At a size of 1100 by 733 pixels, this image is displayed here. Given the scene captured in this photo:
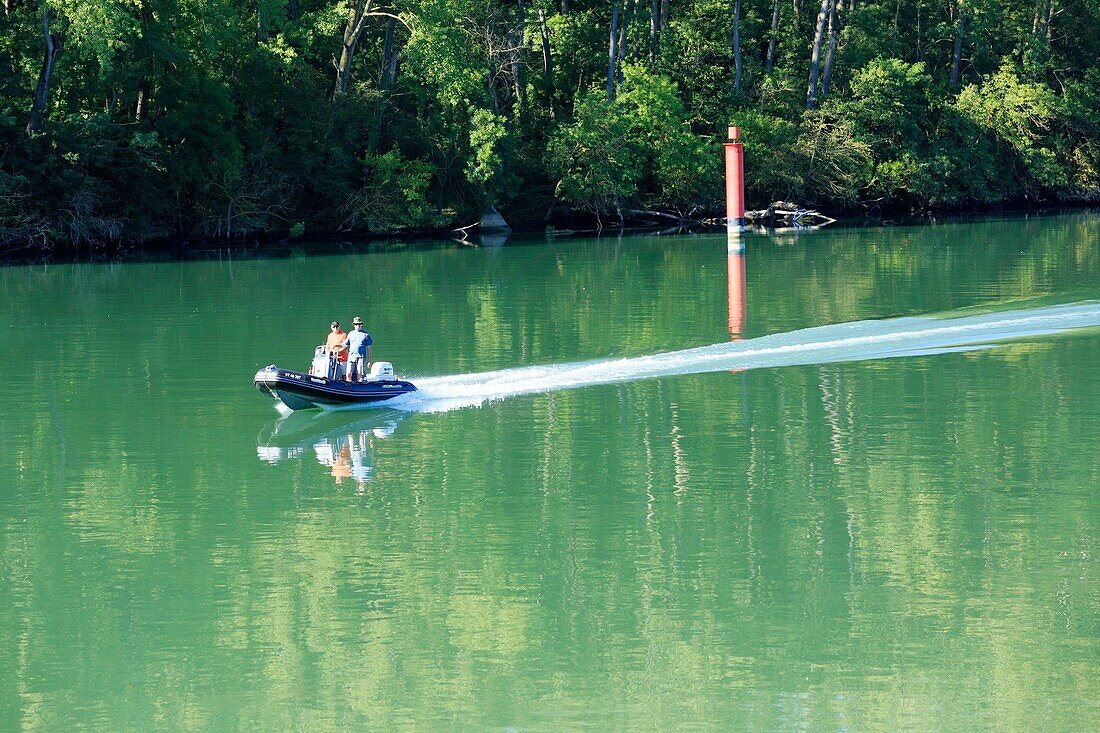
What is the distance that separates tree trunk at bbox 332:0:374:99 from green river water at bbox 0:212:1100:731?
103ft

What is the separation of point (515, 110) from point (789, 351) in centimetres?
4069

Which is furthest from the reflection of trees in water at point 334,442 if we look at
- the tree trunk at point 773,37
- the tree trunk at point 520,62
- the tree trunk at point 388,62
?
the tree trunk at point 773,37

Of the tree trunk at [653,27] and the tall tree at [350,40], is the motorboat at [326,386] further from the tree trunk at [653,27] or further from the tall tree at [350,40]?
the tree trunk at [653,27]

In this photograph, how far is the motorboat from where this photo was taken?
21078 millimetres

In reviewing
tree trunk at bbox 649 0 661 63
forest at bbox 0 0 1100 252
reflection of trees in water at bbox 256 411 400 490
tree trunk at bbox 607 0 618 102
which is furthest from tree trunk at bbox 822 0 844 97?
reflection of trees in water at bbox 256 411 400 490

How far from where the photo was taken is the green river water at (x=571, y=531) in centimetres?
1068

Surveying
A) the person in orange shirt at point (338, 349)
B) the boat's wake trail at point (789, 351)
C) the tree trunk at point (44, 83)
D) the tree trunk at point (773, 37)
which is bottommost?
the boat's wake trail at point (789, 351)

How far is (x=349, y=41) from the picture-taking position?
59.8 meters

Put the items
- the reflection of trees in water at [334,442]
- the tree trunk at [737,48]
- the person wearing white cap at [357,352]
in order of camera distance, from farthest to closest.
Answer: the tree trunk at [737,48]
the person wearing white cap at [357,352]
the reflection of trees in water at [334,442]

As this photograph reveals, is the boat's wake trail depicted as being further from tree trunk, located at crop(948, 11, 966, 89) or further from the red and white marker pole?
tree trunk, located at crop(948, 11, 966, 89)

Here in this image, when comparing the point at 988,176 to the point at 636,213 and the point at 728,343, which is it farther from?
the point at 728,343

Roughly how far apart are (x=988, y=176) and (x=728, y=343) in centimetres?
4774

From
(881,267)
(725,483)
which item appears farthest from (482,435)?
(881,267)

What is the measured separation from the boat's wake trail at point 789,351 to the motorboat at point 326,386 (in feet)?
0.96
